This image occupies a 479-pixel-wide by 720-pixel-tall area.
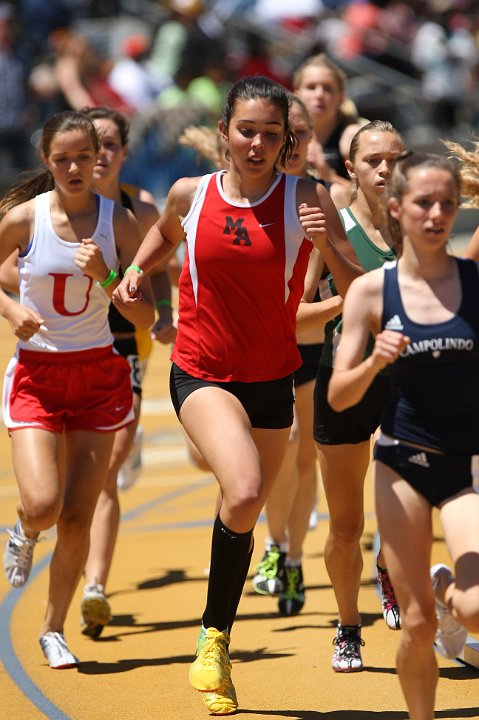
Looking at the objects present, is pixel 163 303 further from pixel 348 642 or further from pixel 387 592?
pixel 348 642

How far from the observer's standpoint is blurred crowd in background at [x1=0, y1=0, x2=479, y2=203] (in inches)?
734

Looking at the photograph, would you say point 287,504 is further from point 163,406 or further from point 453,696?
point 163,406

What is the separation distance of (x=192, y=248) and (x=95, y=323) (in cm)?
100

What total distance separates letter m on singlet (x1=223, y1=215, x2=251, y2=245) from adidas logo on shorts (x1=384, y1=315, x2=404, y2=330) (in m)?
1.10

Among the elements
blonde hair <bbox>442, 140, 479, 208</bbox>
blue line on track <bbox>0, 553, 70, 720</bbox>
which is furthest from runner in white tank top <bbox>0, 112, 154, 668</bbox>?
blonde hair <bbox>442, 140, 479, 208</bbox>

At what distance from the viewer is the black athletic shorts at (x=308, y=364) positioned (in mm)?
7859

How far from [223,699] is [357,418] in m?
1.36

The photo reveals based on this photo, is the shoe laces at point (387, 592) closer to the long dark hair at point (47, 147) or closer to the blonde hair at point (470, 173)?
the blonde hair at point (470, 173)

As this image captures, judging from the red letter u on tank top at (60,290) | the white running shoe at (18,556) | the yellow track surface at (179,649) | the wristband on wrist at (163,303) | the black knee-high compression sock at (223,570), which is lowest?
the yellow track surface at (179,649)

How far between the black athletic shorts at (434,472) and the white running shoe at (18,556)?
2.67 m

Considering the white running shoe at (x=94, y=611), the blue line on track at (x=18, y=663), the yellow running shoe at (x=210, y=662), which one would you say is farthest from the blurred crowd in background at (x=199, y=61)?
the yellow running shoe at (x=210, y=662)

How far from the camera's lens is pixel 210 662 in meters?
5.56

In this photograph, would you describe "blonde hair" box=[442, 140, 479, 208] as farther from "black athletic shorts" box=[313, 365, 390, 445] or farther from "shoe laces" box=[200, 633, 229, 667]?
"shoe laces" box=[200, 633, 229, 667]

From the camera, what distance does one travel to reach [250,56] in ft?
66.5
